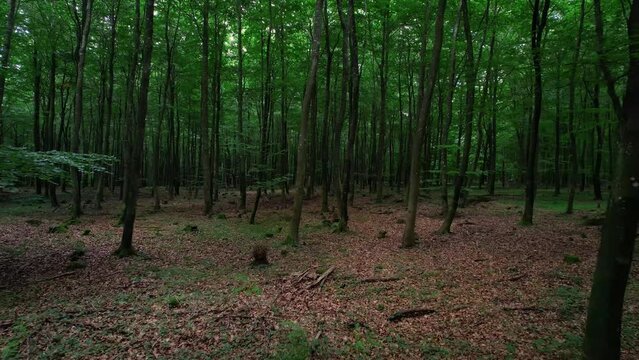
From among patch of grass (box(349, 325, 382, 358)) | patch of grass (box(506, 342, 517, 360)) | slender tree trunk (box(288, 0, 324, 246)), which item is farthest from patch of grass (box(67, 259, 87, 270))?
patch of grass (box(506, 342, 517, 360))

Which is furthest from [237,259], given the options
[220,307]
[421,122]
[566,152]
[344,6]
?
[566,152]

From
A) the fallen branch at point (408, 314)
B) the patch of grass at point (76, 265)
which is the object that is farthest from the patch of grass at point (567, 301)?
the patch of grass at point (76, 265)

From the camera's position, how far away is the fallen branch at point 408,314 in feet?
20.4

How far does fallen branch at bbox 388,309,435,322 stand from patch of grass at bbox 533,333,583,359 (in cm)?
171

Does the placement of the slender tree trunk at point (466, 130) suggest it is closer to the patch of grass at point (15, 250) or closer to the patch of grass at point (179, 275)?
the patch of grass at point (179, 275)

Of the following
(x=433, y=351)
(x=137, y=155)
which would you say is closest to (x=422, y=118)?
(x=433, y=351)

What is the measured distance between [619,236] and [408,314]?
12.0ft

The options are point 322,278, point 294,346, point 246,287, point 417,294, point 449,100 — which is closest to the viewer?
point 294,346

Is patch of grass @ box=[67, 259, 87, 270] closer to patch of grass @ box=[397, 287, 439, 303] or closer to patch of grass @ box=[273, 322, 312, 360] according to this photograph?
patch of grass @ box=[273, 322, 312, 360]

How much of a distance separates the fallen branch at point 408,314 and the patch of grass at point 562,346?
67.4 inches

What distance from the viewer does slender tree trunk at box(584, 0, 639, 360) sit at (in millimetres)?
3473

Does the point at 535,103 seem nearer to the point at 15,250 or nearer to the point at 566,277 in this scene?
the point at 566,277

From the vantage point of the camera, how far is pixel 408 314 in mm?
6309

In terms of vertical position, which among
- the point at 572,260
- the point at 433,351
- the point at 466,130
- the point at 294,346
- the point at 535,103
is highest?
the point at 535,103
